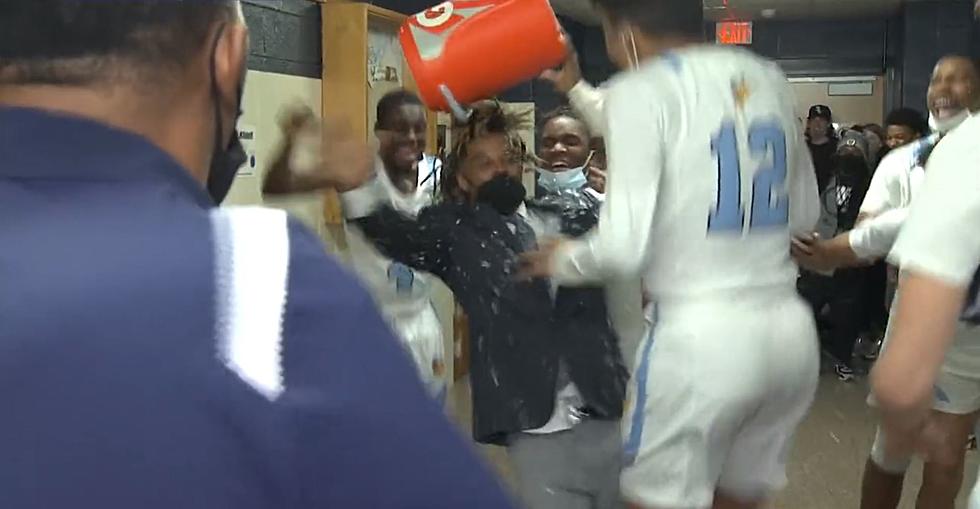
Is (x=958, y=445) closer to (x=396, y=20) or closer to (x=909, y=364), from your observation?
(x=909, y=364)

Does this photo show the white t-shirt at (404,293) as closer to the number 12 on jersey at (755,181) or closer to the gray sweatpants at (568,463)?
the gray sweatpants at (568,463)

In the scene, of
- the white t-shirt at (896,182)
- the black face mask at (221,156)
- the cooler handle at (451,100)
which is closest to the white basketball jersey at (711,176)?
the cooler handle at (451,100)

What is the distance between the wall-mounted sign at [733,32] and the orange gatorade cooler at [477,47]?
8.05 meters

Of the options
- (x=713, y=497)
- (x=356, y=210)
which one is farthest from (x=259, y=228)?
(x=356, y=210)

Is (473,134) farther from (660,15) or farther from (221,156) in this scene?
(221,156)

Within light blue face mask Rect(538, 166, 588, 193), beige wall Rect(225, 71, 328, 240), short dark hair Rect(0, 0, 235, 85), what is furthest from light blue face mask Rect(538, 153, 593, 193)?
short dark hair Rect(0, 0, 235, 85)

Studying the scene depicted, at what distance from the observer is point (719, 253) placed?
180cm

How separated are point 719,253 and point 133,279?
4.56ft

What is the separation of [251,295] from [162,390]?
6cm

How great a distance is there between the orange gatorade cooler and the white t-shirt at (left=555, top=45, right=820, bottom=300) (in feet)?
1.44

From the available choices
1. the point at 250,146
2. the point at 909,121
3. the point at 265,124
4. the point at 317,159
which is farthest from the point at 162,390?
the point at 909,121

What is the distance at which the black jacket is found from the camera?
207 centimetres

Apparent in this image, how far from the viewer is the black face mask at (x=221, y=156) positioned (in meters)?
0.66

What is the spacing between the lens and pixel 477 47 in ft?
7.42
